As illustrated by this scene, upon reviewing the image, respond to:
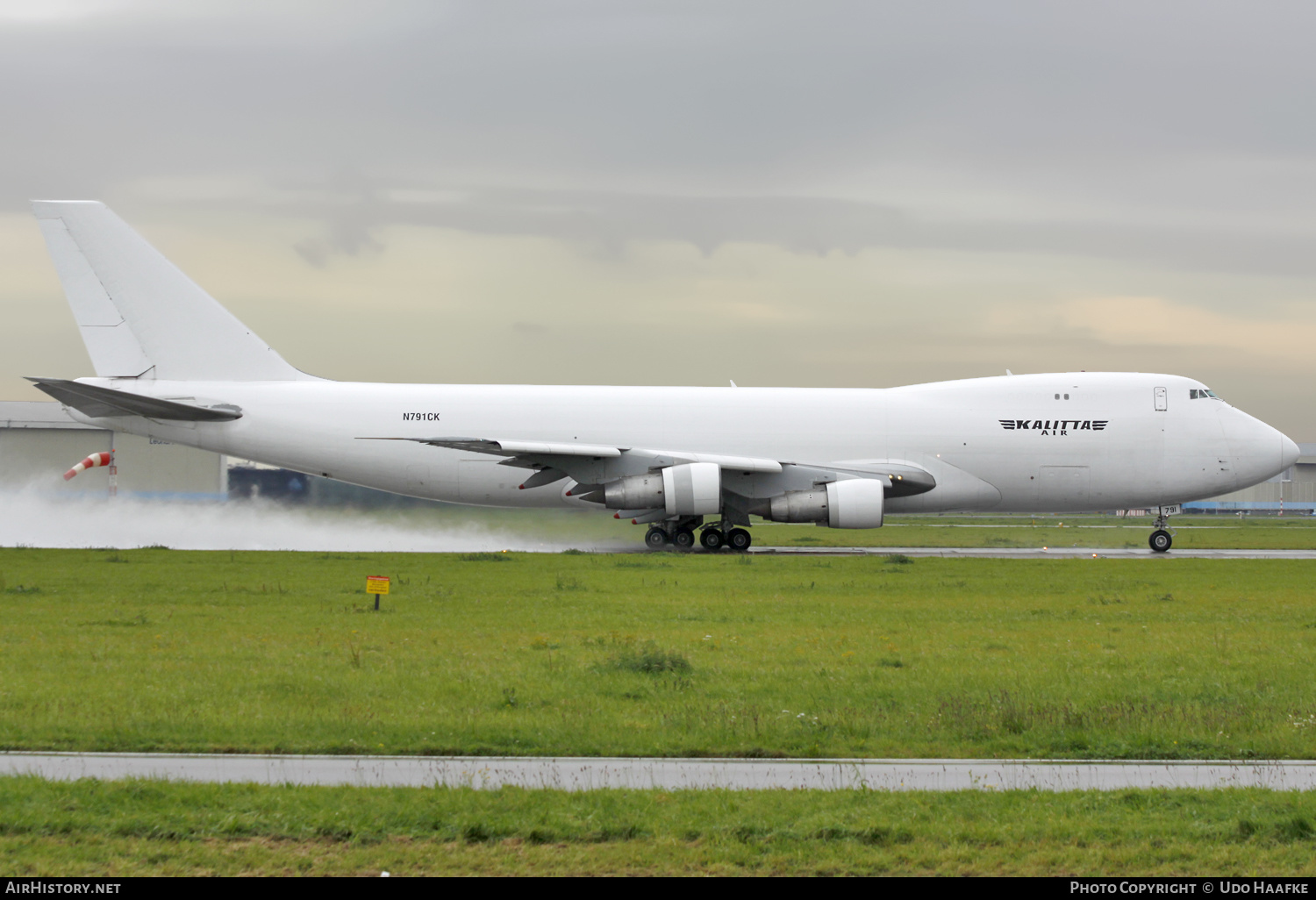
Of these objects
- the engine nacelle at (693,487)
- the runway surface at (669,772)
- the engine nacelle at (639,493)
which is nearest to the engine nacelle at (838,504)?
the engine nacelle at (693,487)

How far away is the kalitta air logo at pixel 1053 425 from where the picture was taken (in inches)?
1367

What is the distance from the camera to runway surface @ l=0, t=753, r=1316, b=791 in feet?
27.3

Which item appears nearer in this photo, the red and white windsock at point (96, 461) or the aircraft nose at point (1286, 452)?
the aircraft nose at point (1286, 452)

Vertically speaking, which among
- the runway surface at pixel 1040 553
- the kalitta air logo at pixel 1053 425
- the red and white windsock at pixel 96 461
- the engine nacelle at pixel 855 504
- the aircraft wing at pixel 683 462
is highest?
A: the red and white windsock at pixel 96 461

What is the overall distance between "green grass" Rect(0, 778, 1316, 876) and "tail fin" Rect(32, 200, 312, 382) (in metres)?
28.9

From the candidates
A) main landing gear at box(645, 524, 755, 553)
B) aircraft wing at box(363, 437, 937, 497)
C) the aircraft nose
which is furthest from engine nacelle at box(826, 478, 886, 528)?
the aircraft nose

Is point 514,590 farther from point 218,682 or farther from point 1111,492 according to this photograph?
point 1111,492

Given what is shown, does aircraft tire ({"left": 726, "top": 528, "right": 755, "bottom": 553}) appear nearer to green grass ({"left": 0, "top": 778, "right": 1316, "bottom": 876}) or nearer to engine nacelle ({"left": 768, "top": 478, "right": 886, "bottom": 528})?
engine nacelle ({"left": 768, "top": 478, "right": 886, "bottom": 528})

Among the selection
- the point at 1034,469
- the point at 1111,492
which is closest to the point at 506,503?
the point at 1034,469

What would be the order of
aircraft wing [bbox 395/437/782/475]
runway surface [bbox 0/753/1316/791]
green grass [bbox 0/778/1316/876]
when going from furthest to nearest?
aircraft wing [bbox 395/437/782/475] → runway surface [bbox 0/753/1316/791] → green grass [bbox 0/778/1316/876]

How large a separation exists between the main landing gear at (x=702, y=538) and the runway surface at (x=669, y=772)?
943 inches

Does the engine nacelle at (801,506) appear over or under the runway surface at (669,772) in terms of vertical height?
over

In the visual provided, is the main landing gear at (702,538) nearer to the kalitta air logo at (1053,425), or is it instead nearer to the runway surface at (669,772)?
the kalitta air logo at (1053,425)

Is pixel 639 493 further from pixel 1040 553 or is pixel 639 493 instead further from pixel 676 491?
pixel 1040 553
